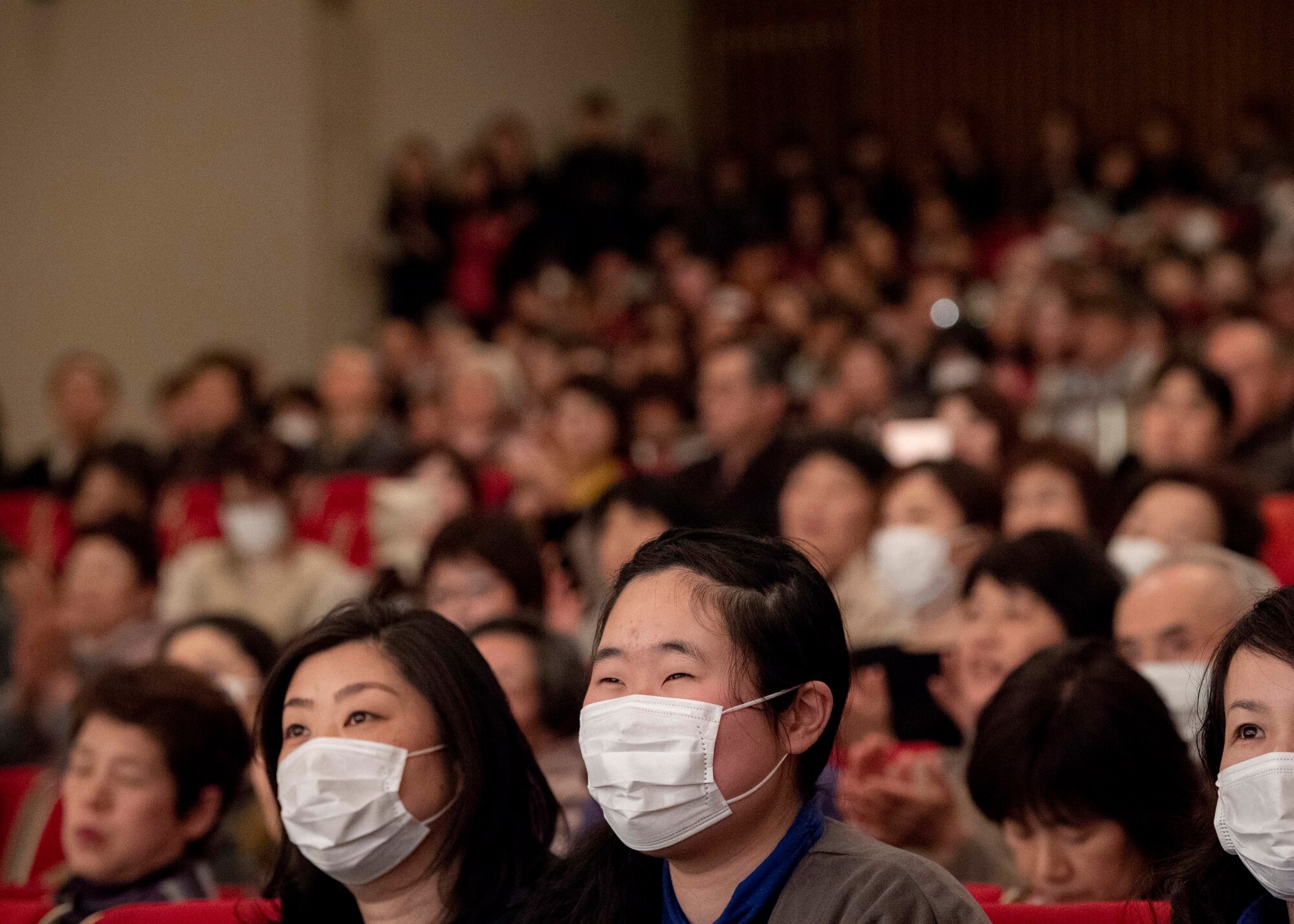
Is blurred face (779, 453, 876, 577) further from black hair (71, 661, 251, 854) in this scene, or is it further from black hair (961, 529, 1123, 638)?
black hair (71, 661, 251, 854)

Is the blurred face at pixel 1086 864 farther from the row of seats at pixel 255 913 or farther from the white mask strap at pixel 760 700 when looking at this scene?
the white mask strap at pixel 760 700

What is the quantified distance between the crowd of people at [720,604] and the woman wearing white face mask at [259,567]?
0.01m

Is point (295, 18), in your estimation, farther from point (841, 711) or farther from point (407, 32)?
point (841, 711)

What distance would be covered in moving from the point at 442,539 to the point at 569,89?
28.8 feet

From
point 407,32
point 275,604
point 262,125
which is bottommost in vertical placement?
point 275,604

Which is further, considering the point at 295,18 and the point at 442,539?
the point at 295,18

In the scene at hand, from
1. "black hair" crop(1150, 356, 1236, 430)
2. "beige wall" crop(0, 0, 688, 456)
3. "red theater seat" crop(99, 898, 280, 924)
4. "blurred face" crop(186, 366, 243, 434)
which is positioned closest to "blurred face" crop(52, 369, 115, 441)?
"blurred face" crop(186, 366, 243, 434)

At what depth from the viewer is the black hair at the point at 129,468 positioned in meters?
5.27

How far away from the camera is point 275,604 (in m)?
4.44

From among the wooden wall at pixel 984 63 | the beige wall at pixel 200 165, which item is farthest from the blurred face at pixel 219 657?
the wooden wall at pixel 984 63

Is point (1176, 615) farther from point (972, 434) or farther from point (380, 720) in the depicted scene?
point (972, 434)

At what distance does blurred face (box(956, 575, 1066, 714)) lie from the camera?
2564mm

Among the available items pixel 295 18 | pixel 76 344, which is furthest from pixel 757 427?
pixel 295 18

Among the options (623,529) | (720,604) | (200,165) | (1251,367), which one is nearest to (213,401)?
(200,165)
